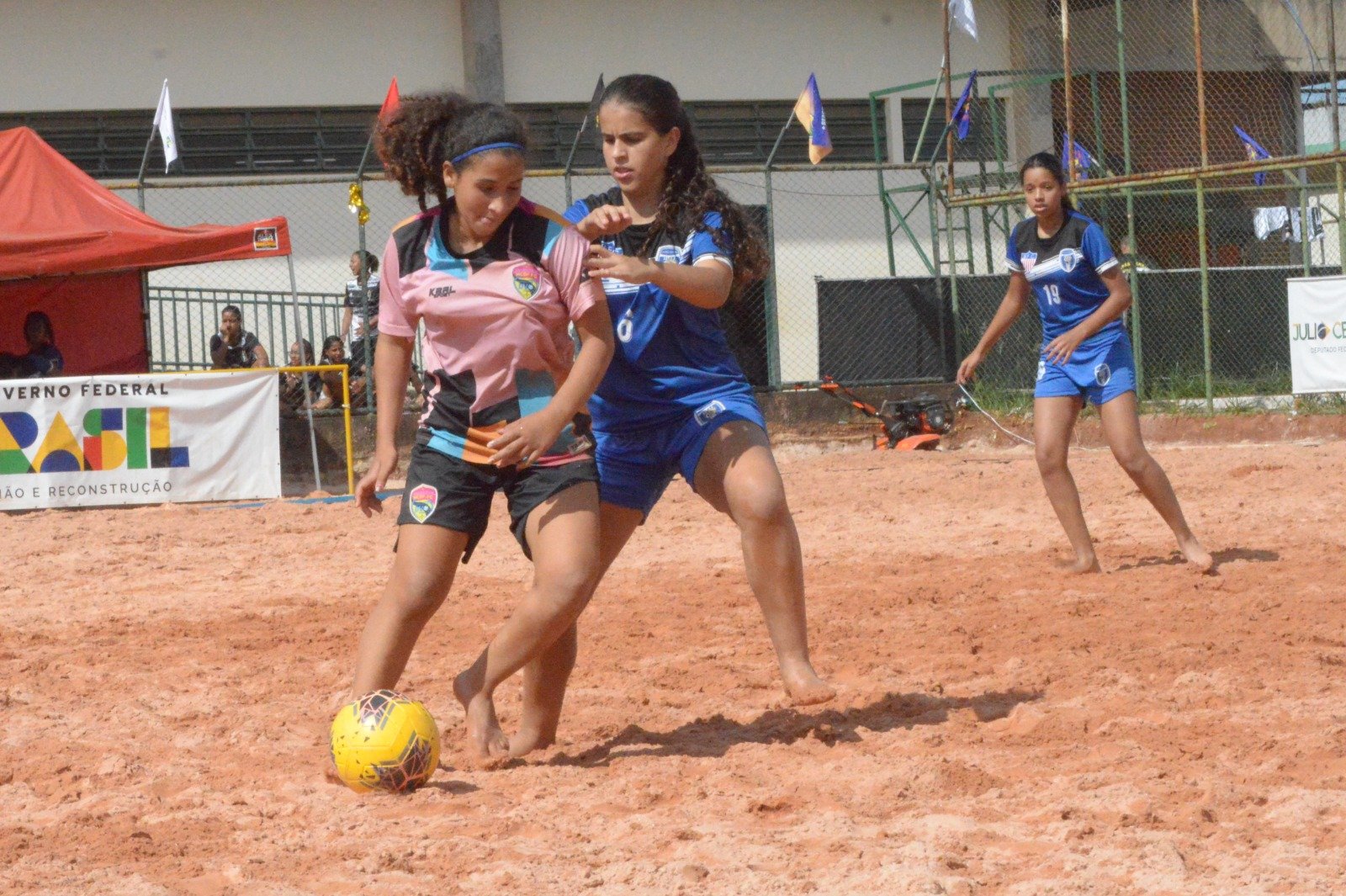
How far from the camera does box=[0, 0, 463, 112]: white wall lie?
64.3 ft

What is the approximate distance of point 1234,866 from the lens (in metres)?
3.25

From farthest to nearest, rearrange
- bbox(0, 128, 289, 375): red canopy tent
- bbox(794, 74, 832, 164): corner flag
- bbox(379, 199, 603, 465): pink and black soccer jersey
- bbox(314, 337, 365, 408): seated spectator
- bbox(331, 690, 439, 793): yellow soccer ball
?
bbox(794, 74, 832, 164): corner flag, bbox(314, 337, 365, 408): seated spectator, bbox(0, 128, 289, 375): red canopy tent, bbox(379, 199, 603, 465): pink and black soccer jersey, bbox(331, 690, 439, 793): yellow soccer ball

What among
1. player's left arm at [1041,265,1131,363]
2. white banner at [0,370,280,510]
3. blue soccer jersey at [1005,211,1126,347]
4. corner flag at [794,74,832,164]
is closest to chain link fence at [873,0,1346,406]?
corner flag at [794,74,832,164]

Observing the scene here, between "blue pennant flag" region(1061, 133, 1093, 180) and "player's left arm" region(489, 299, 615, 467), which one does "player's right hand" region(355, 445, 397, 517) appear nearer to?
"player's left arm" region(489, 299, 615, 467)

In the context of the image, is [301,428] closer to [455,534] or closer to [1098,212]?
[1098,212]

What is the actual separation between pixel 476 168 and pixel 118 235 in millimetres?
9848

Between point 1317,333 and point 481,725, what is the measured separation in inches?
475

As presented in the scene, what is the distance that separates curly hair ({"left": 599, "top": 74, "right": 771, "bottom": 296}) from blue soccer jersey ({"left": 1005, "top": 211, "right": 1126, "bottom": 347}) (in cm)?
322

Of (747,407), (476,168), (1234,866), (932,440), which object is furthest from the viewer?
(932,440)

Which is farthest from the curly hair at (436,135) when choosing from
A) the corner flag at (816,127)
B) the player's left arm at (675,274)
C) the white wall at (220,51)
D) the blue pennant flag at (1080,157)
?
the white wall at (220,51)

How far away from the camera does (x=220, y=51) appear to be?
20.2 m

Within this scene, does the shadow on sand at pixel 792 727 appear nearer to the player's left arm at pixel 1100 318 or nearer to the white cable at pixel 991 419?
the player's left arm at pixel 1100 318

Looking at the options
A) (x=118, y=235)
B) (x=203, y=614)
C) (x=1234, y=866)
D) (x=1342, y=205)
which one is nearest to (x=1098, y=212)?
(x=1342, y=205)

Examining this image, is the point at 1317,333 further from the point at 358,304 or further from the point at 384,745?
the point at 384,745
